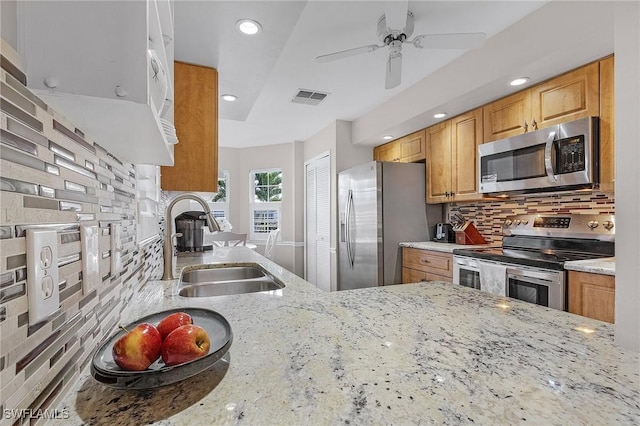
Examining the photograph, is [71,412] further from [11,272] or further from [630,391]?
[630,391]

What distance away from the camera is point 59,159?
0.51 meters

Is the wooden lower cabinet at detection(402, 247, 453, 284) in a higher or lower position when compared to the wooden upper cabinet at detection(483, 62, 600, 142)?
lower

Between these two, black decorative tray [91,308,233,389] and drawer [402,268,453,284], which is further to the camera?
drawer [402,268,453,284]

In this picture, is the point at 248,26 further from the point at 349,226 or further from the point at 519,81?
the point at 349,226

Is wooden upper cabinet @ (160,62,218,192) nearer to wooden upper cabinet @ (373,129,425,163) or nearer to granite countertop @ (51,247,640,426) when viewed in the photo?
granite countertop @ (51,247,640,426)

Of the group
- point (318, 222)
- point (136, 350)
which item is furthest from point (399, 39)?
point (318, 222)

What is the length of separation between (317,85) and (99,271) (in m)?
2.89

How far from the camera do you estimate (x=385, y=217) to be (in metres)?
3.32

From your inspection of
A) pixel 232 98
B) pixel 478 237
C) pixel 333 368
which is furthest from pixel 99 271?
pixel 478 237

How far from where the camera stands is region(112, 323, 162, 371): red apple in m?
0.48

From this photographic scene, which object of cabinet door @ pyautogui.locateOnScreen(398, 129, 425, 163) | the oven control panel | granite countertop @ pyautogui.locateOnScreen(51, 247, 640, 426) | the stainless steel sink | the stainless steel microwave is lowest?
the stainless steel sink

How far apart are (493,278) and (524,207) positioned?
90 centimetres

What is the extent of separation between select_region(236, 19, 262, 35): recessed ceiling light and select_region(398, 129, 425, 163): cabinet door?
232 centimetres

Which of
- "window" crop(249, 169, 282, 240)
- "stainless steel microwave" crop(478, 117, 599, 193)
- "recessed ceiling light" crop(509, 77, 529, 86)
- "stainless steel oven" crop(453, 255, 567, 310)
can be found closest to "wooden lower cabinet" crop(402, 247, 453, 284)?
"stainless steel oven" crop(453, 255, 567, 310)
